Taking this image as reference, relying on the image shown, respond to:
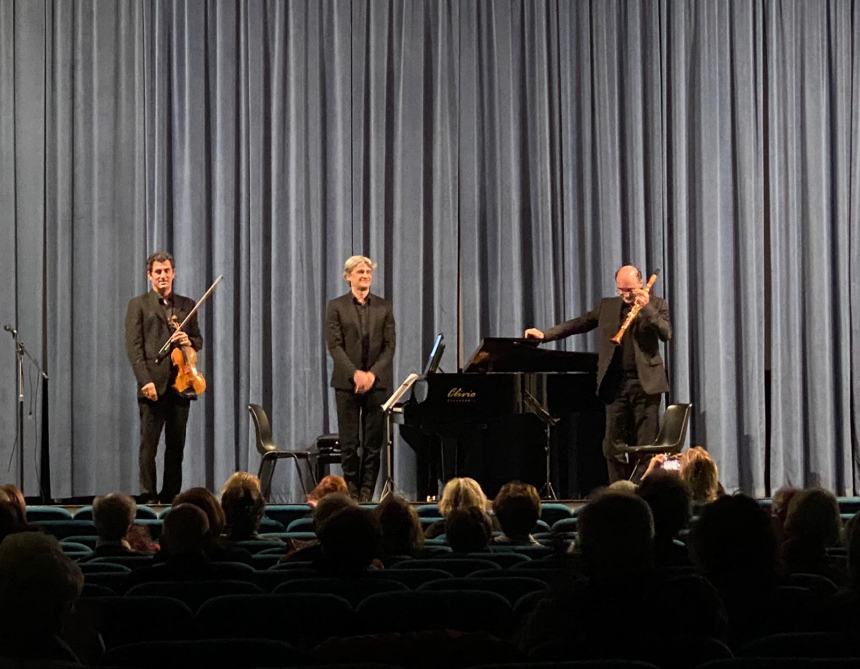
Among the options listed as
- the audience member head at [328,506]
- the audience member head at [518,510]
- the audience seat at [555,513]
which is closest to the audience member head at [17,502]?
the audience member head at [328,506]

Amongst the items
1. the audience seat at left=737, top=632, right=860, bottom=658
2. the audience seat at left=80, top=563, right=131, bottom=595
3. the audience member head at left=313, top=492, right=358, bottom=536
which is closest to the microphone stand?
the audience member head at left=313, top=492, right=358, bottom=536

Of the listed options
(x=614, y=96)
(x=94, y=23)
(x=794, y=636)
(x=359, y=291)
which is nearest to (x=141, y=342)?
(x=359, y=291)

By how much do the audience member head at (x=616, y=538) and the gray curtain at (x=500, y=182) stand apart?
8.32m

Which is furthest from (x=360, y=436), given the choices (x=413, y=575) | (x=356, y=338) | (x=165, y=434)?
(x=413, y=575)

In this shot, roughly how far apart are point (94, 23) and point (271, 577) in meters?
8.09

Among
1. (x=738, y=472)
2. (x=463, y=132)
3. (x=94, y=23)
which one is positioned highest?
(x=94, y=23)

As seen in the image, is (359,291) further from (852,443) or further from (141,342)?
(852,443)

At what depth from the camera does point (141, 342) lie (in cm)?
935

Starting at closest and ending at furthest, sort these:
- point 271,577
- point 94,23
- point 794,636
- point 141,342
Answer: point 794,636 < point 271,577 < point 141,342 < point 94,23

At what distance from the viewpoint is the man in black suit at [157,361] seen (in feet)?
30.5

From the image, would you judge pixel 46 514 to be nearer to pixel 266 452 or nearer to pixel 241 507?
pixel 241 507

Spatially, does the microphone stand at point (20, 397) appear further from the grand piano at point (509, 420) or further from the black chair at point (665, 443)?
the black chair at point (665, 443)

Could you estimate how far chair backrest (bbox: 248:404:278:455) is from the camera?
10.2 metres

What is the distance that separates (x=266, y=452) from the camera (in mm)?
10133
